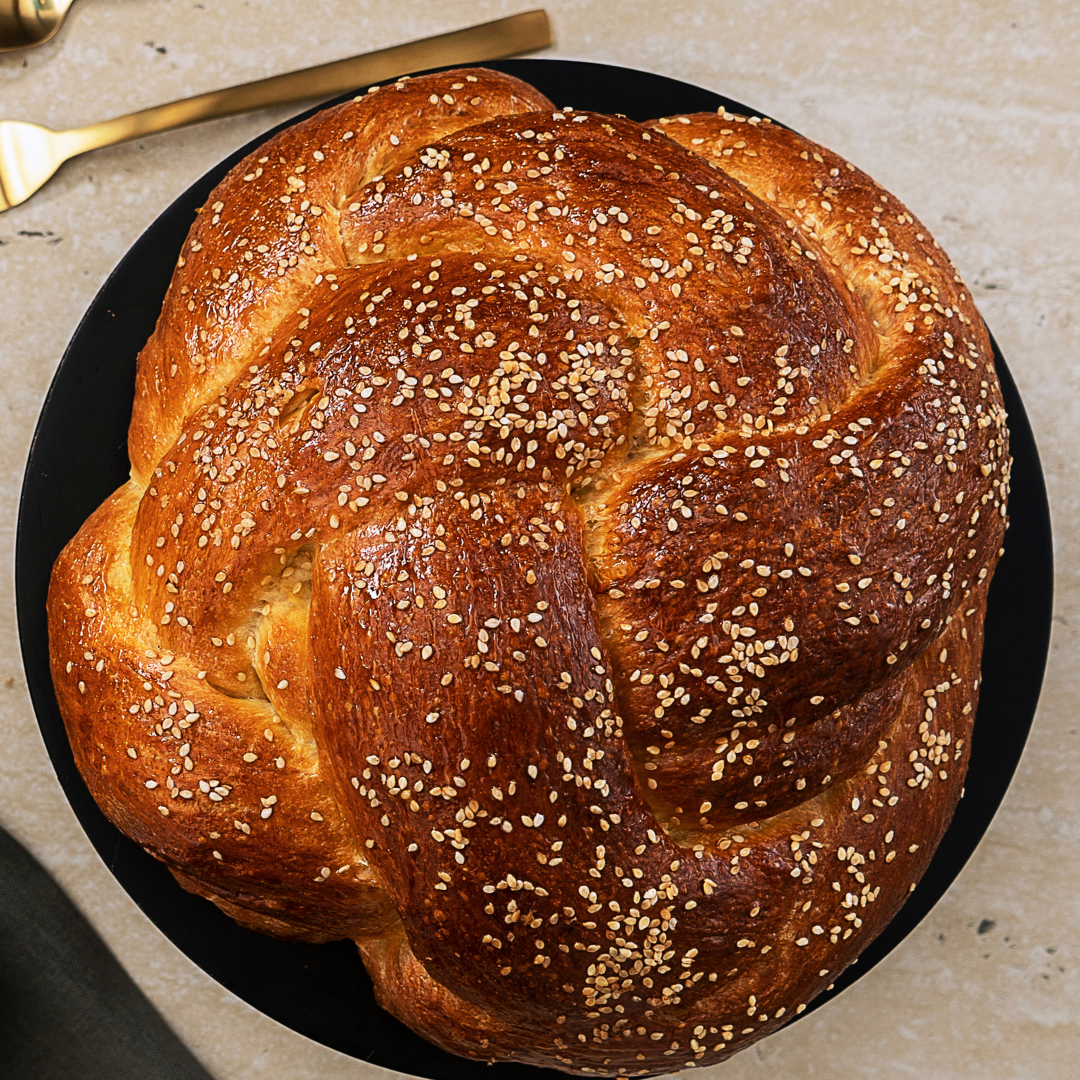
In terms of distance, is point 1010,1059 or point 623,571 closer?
point 623,571

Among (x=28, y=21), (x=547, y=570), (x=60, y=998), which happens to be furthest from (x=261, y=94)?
(x=60, y=998)

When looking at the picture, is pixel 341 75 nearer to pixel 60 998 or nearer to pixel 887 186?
pixel 887 186

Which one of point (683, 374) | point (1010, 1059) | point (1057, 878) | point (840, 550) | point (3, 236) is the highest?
point (3, 236)

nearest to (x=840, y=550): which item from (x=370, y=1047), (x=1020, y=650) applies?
(x=1020, y=650)

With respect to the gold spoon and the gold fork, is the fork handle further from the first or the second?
the gold spoon

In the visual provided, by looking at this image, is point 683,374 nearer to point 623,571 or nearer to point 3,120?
point 623,571

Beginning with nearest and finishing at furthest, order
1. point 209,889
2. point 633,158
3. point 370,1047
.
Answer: point 633,158 → point 209,889 → point 370,1047

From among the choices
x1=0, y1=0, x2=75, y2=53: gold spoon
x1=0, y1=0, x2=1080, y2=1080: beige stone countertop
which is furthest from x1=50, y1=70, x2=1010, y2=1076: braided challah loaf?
x1=0, y1=0, x2=75, y2=53: gold spoon

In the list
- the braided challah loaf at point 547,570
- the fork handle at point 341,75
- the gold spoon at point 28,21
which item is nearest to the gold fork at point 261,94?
the fork handle at point 341,75
